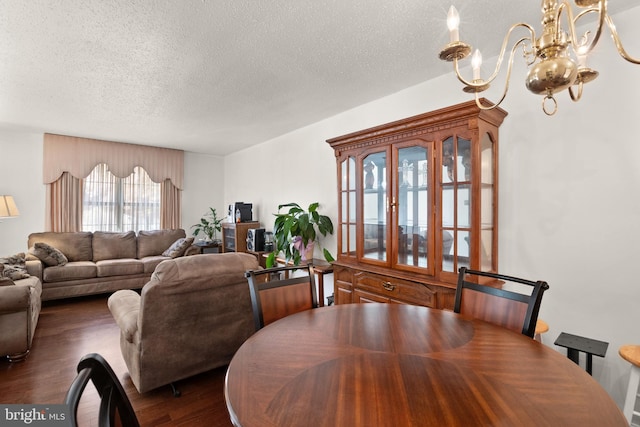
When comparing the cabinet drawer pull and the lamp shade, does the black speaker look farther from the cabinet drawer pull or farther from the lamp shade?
the lamp shade

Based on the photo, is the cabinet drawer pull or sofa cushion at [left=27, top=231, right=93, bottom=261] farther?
sofa cushion at [left=27, top=231, right=93, bottom=261]

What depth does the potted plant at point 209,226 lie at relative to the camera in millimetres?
6137

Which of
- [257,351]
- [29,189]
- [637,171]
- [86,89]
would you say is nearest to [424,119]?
[637,171]

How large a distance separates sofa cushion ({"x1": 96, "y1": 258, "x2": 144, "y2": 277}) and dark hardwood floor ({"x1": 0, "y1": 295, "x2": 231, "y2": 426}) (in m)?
1.14

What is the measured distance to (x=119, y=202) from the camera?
548cm

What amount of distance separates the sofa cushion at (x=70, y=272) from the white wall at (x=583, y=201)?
202 inches

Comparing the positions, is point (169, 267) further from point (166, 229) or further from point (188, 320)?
point (166, 229)

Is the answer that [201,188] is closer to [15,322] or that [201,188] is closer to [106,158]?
[106,158]

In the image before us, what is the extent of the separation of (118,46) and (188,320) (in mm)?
2038

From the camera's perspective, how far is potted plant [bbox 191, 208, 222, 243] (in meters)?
6.14

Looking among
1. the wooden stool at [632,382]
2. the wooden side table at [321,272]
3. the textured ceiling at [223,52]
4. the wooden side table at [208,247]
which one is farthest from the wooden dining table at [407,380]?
the wooden side table at [208,247]

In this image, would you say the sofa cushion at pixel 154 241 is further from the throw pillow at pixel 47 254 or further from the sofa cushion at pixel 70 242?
the throw pillow at pixel 47 254

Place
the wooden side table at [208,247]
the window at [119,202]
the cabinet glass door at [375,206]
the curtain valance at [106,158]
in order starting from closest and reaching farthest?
the cabinet glass door at [375,206] < the curtain valance at [106,158] < the window at [119,202] < the wooden side table at [208,247]

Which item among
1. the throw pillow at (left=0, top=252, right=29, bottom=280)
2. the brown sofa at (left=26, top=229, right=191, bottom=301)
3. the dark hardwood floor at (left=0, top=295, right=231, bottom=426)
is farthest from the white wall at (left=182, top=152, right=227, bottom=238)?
the dark hardwood floor at (left=0, top=295, right=231, bottom=426)
